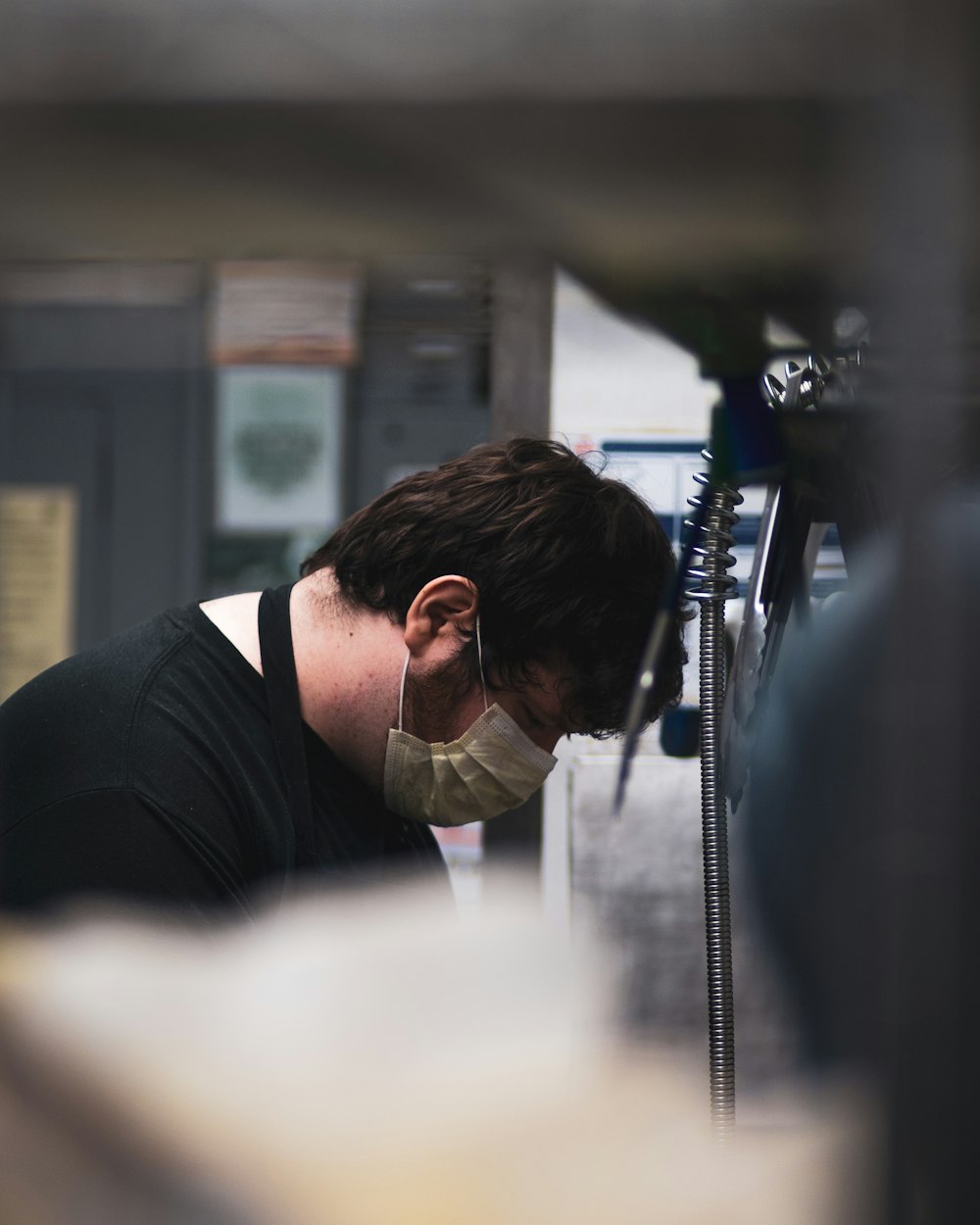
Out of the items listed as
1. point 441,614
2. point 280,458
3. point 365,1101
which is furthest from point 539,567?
point 280,458

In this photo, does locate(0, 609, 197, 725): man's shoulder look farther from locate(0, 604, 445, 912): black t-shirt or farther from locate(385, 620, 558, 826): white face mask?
locate(385, 620, 558, 826): white face mask

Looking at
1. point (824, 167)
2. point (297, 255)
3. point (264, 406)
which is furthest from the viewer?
point (264, 406)

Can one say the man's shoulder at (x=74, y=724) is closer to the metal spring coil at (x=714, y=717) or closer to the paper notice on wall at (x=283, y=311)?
the paper notice on wall at (x=283, y=311)

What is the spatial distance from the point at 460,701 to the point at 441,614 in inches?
4.8

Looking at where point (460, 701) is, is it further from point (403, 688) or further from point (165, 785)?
point (165, 785)

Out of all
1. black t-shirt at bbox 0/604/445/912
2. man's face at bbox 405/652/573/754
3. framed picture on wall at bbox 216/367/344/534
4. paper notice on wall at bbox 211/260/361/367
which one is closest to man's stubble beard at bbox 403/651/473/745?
man's face at bbox 405/652/573/754

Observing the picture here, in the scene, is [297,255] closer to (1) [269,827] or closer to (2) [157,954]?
(2) [157,954]

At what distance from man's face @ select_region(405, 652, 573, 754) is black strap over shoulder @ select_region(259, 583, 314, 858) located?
6.4 inches

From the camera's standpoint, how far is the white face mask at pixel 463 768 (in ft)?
5.34

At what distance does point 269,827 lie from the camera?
138 centimetres

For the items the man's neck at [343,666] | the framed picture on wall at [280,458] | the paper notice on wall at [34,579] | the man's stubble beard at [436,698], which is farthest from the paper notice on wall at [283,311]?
the framed picture on wall at [280,458]

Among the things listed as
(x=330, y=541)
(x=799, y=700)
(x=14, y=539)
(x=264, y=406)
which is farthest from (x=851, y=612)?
(x=264, y=406)

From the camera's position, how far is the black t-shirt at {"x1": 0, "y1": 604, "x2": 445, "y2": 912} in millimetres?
1144

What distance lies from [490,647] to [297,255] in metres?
0.87
